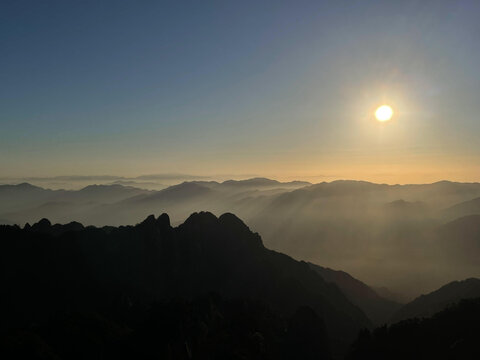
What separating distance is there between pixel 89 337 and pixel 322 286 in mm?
109674

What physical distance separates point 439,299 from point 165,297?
130234 mm

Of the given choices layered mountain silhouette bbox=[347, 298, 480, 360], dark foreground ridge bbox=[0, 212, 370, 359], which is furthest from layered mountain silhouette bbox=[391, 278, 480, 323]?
layered mountain silhouette bbox=[347, 298, 480, 360]

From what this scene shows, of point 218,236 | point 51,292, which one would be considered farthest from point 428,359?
point 51,292

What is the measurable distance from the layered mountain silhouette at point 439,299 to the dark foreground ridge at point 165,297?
29842 mm

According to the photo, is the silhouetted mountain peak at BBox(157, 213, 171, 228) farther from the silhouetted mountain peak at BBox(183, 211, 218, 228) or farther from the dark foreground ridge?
the silhouetted mountain peak at BBox(183, 211, 218, 228)

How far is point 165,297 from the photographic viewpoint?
131875mm

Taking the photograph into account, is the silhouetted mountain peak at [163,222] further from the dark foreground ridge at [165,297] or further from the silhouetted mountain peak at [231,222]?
the silhouetted mountain peak at [231,222]

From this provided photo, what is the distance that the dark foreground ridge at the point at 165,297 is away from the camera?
7906cm

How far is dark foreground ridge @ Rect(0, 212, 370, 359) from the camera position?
79.1m

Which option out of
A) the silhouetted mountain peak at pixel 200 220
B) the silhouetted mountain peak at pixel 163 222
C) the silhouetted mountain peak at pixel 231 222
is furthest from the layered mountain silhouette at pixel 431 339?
the silhouetted mountain peak at pixel 163 222

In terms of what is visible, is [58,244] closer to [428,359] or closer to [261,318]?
[261,318]

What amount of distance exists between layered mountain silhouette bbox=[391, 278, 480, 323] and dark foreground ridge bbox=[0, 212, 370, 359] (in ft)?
97.9

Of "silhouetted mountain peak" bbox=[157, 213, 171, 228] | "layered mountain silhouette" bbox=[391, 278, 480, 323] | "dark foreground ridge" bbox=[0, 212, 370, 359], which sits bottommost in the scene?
"layered mountain silhouette" bbox=[391, 278, 480, 323]

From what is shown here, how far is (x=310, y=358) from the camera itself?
102 m
